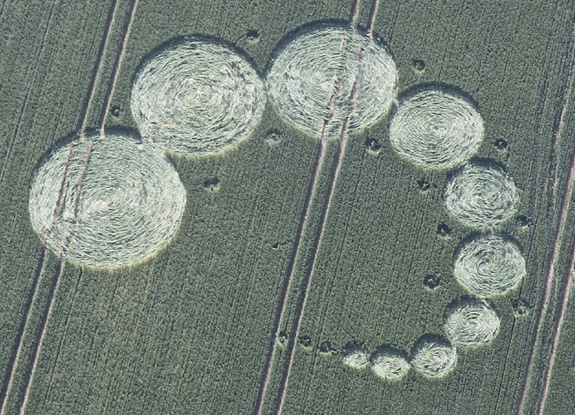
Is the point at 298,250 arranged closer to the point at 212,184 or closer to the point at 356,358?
the point at 212,184

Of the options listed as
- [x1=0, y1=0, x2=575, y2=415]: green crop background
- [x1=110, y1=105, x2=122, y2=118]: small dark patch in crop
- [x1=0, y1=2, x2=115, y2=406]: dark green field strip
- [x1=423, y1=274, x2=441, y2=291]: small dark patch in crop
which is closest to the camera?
[x1=0, y1=2, x2=115, y2=406]: dark green field strip

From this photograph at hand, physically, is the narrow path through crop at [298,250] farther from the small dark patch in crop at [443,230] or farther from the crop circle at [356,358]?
the small dark patch in crop at [443,230]

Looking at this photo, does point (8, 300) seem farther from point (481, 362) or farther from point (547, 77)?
point (547, 77)

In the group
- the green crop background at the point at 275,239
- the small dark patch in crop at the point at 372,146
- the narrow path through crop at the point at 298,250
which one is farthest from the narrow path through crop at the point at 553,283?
the narrow path through crop at the point at 298,250

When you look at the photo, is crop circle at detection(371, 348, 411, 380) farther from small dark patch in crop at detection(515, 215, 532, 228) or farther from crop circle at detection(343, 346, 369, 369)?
small dark patch in crop at detection(515, 215, 532, 228)


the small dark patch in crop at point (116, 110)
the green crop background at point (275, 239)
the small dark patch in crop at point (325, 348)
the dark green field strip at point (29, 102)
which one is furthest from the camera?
the small dark patch in crop at point (325, 348)

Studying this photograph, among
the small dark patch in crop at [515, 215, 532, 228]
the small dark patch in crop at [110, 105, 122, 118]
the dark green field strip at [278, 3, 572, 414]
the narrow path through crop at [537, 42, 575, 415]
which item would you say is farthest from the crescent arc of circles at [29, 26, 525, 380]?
the narrow path through crop at [537, 42, 575, 415]
